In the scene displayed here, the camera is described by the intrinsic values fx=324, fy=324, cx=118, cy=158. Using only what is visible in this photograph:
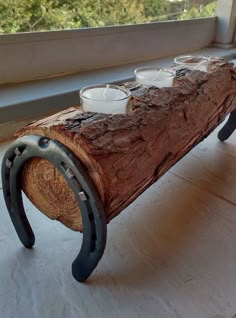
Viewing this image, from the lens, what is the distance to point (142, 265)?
3.20 feet

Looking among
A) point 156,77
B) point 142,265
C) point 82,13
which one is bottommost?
point 142,265

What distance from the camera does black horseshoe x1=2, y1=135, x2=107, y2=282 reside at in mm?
728

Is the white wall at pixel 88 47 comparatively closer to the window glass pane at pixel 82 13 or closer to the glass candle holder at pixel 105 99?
the window glass pane at pixel 82 13

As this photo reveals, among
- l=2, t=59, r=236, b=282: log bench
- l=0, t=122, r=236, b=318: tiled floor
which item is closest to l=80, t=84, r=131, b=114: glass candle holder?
l=2, t=59, r=236, b=282: log bench

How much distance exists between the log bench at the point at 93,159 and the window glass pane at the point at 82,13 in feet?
3.48

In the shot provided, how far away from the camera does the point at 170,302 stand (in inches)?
34.0

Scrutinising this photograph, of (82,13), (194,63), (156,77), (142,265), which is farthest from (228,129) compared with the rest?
(82,13)

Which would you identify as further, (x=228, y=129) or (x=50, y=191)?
(x=228, y=129)

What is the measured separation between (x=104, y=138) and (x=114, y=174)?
9 centimetres

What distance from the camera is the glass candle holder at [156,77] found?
108 cm

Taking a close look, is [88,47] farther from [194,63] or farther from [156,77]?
[156,77]

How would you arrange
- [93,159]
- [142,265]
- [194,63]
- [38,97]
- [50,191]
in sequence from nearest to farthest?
[93,159], [50,191], [142,265], [194,63], [38,97]

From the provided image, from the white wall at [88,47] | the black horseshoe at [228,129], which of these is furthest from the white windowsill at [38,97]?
the black horseshoe at [228,129]

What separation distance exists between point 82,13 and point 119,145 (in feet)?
4.89
